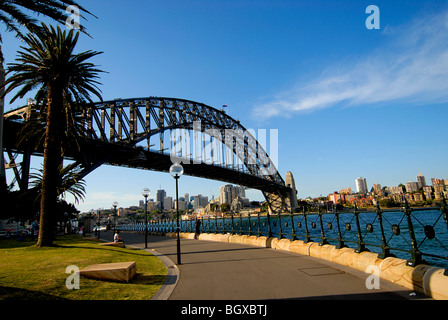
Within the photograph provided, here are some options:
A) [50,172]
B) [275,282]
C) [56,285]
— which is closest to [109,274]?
[56,285]

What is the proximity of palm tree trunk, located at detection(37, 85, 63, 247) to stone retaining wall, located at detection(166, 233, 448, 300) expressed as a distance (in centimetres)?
1238

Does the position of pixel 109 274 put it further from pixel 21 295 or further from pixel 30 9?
pixel 30 9

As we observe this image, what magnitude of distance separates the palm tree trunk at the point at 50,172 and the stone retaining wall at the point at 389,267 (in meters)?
12.4

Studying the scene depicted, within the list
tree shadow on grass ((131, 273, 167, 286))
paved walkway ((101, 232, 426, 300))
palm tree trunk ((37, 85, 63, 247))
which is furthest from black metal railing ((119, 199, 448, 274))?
palm tree trunk ((37, 85, 63, 247))

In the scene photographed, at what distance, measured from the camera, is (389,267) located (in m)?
6.65

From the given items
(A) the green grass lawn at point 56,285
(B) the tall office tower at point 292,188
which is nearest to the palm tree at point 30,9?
(A) the green grass lawn at point 56,285

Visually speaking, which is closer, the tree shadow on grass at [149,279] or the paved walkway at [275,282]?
the paved walkway at [275,282]

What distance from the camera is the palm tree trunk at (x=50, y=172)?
1463cm

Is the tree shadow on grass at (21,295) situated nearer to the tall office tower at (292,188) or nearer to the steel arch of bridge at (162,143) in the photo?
the steel arch of bridge at (162,143)

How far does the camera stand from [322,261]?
9578 mm

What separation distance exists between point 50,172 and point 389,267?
1677 cm
